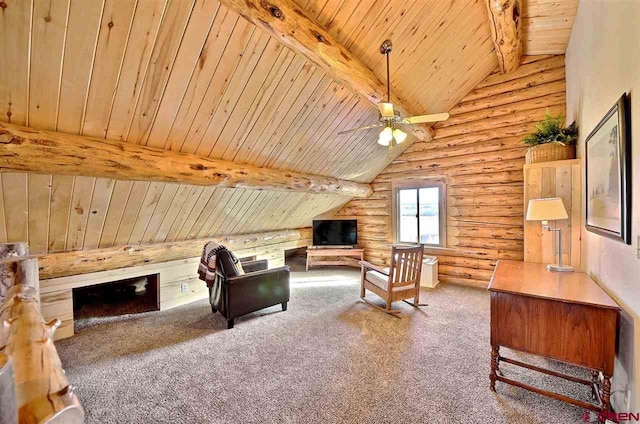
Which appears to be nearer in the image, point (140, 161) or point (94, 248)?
point (140, 161)

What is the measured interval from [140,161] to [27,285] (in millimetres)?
1265

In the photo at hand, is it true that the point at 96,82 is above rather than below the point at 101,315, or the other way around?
above

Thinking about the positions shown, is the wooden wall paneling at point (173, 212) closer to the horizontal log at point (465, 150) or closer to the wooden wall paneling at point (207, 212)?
the wooden wall paneling at point (207, 212)

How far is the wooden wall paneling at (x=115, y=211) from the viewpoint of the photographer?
2809 mm

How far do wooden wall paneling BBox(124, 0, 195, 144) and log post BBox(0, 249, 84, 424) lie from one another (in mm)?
1503

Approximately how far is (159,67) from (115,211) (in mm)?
1750

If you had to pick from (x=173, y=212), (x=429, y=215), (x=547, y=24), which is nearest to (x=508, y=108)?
(x=547, y=24)

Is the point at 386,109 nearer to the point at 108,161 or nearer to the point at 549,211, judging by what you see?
the point at 549,211

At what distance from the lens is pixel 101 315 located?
12.1 feet

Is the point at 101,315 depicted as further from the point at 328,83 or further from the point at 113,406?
the point at 328,83

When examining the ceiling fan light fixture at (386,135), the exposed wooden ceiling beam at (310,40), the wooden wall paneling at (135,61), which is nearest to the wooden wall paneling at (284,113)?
the exposed wooden ceiling beam at (310,40)

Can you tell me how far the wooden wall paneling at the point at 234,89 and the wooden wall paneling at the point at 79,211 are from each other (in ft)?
3.23

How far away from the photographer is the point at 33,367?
947 mm

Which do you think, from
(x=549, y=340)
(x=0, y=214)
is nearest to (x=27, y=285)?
(x=0, y=214)
